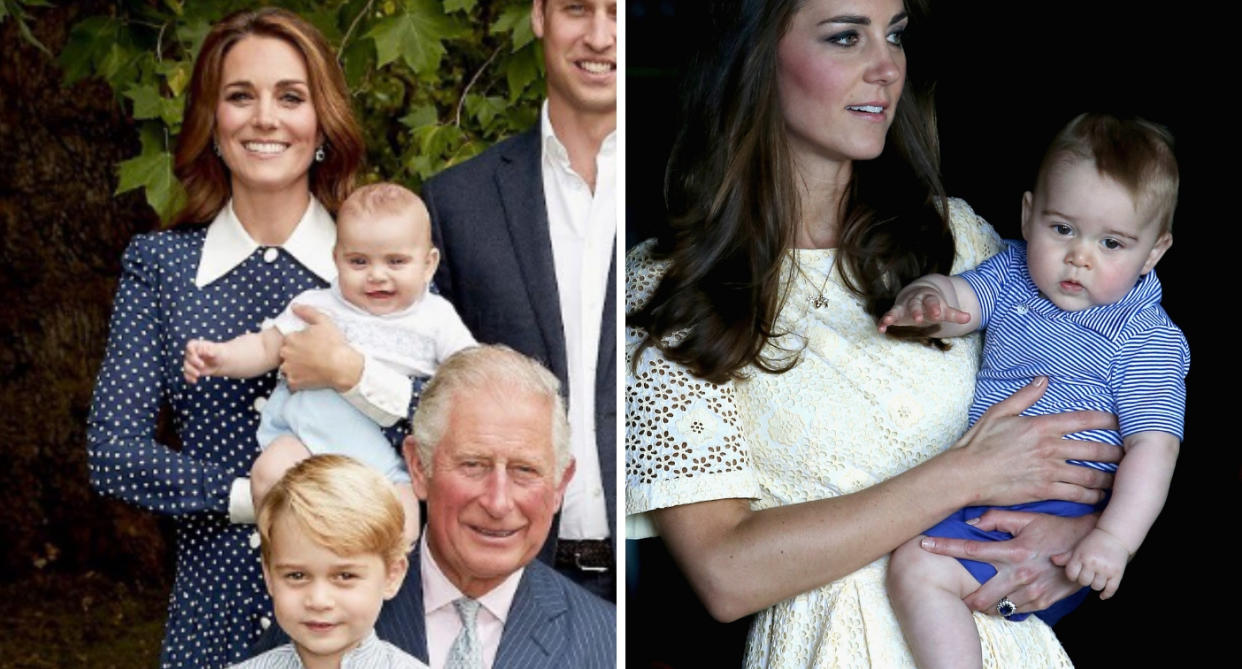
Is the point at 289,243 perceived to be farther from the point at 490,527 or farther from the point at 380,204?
the point at 490,527

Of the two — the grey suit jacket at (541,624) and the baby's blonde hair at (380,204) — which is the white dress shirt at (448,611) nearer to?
the grey suit jacket at (541,624)

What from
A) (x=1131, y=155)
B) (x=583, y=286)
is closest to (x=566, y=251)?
(x=583, y=286)

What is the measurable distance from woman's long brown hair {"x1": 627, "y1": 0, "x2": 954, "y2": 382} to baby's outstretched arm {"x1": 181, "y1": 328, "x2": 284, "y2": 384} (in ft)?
2.05

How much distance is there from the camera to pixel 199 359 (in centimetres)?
217

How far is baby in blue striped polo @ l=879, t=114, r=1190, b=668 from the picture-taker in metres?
2.15

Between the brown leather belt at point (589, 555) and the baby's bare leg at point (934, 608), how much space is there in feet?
1.51

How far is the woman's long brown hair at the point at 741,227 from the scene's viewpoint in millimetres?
2338

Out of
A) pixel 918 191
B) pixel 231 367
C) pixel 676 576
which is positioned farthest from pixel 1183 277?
pixel 231 367

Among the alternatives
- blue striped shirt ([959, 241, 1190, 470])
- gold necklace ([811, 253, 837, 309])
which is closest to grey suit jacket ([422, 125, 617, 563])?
gold necklace ([811, 253, 837, 309])

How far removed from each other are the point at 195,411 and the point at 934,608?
1183mm

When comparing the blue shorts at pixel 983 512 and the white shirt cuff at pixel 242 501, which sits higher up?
the white shirt cuff at pixel 242 501

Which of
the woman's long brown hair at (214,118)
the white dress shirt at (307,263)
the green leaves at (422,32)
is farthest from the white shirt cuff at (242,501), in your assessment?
the green leaves at (422,32)

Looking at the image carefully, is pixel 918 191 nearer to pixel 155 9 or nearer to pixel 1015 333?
pixel 1015 333

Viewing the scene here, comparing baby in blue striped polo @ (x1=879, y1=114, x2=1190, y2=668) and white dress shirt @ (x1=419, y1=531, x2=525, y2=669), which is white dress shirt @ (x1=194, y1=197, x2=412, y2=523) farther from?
baby in blue striped polo @ (x1=879, y1=114, x2=1190, y2=668)
